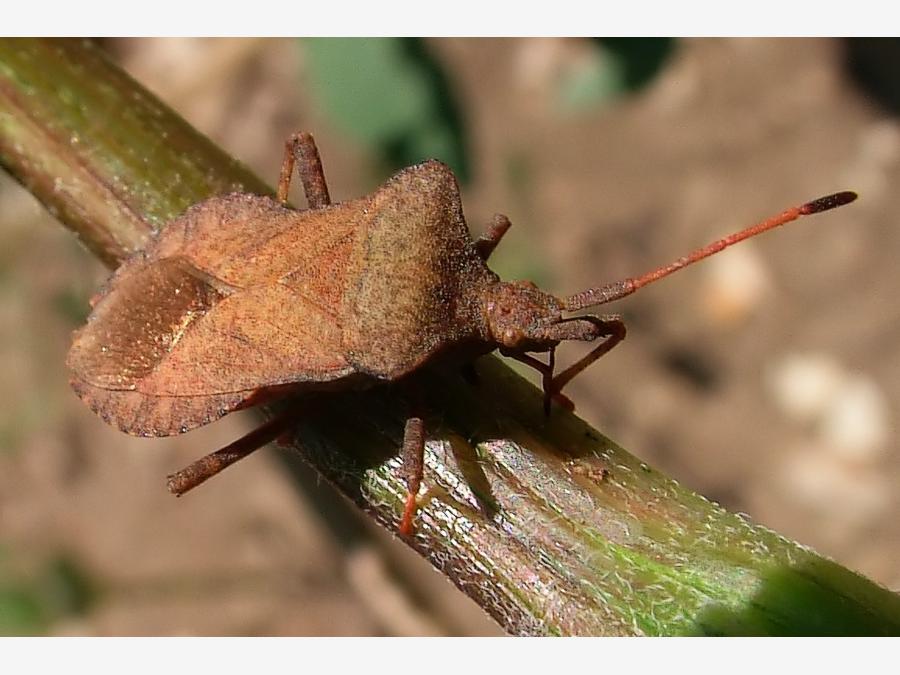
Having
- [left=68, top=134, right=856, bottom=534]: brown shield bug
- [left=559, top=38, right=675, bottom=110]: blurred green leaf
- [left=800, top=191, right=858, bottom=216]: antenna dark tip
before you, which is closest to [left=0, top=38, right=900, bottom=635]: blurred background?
[left=559, top=38, right=675, bottom=110]: blurred green leaf

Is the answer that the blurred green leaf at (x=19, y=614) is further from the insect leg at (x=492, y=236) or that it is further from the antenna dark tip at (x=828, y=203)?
the antenna dark tip at (x=828, y=203)

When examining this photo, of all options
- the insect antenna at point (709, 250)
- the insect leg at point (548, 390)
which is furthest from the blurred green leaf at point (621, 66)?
the insect leg at point (548, 390)

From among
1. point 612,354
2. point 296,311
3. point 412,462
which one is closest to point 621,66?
point 612,354

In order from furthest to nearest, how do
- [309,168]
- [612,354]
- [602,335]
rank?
[612,354] < [309,168] < [602,335]

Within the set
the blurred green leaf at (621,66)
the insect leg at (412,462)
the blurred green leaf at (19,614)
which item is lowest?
the blurred green leaf at (19,614)

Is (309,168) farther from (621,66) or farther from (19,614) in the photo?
(19,614)

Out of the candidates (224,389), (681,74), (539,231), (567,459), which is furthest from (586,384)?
(567,459)
